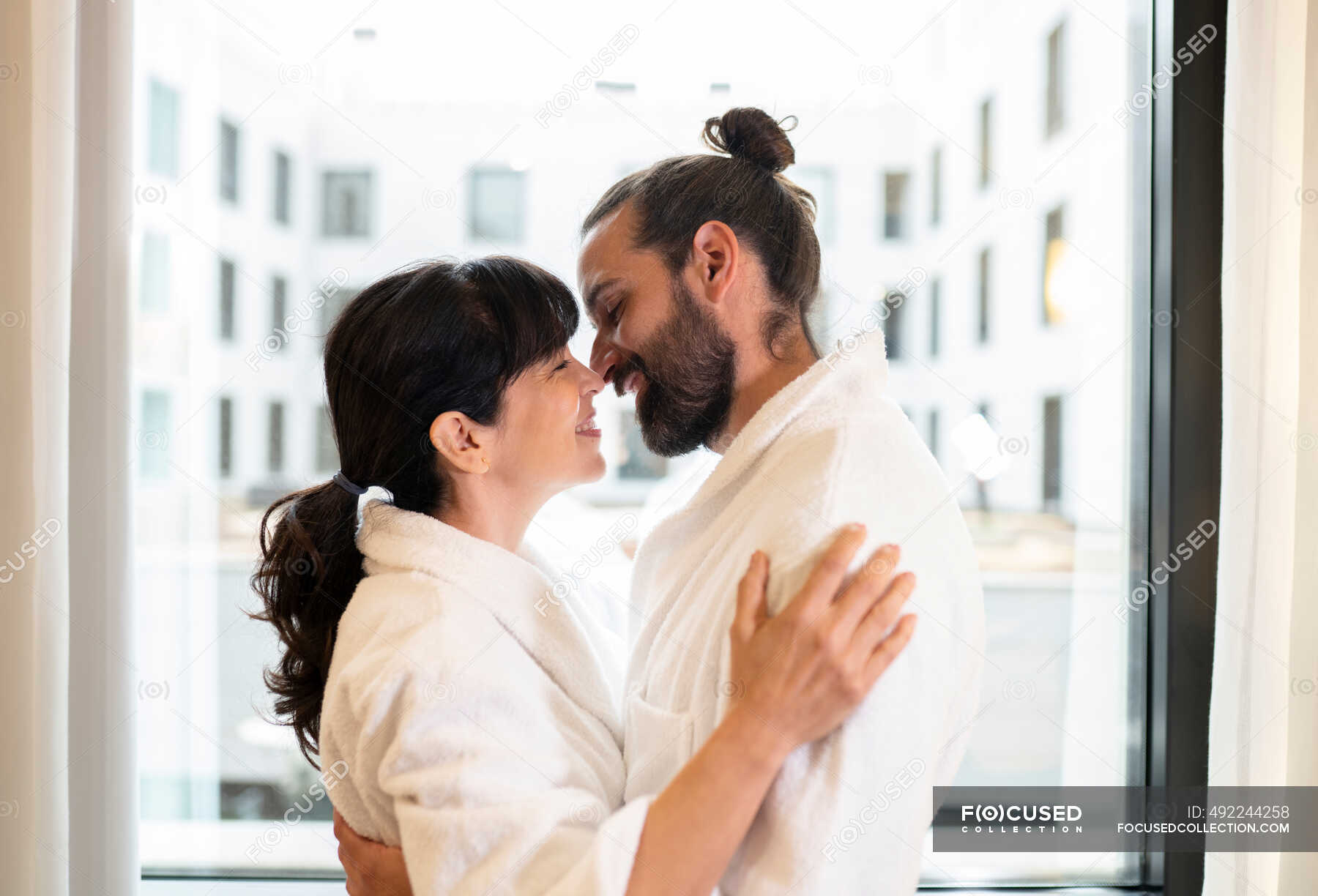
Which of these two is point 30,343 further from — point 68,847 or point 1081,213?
point 1081,213

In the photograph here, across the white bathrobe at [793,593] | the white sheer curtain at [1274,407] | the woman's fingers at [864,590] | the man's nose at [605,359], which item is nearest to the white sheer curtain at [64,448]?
the man's nose at [605,359]

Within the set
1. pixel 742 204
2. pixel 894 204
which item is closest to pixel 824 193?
pixel 894 204

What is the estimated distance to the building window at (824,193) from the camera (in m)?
1.48

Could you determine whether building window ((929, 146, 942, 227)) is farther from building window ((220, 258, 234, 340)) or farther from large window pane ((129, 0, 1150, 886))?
building window ((220, 258, 234, 340))

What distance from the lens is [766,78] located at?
1.48 metres

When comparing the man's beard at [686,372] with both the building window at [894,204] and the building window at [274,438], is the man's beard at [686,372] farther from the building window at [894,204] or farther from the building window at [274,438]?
the building window at [274,438]

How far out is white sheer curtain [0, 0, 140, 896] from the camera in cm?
120

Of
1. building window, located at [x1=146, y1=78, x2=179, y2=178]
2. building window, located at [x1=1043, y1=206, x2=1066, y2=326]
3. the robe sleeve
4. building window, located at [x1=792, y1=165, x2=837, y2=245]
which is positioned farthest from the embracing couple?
building window, located at [x1=146, y1=78, x2=179, y2=178]

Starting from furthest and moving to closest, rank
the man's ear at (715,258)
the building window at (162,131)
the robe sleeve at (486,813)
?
the building window at (162,131) < the man's ear at (715,258) < the robe sleeve at (486,813)

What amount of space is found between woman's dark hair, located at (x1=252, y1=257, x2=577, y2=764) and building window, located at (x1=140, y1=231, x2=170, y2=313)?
566 mm

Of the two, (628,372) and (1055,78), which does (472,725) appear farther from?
(1055,78)

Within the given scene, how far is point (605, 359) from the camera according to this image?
120 cm

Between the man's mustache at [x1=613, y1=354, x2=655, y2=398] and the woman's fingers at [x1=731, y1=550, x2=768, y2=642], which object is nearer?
the woman's fingers at [x1=731, y1=550, x2=768, y2=642]

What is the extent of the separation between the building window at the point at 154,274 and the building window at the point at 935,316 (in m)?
1.27
